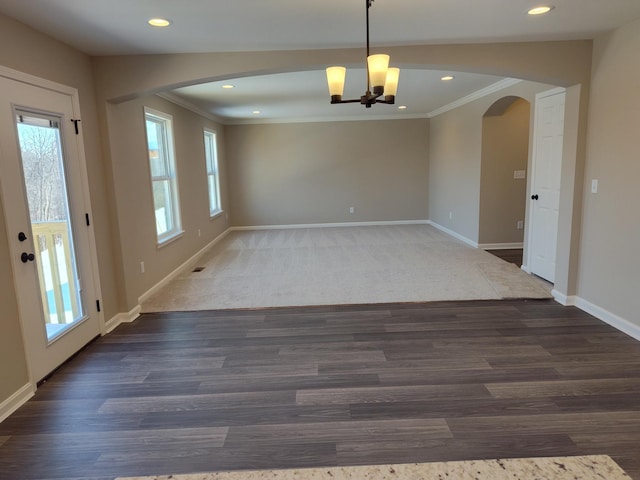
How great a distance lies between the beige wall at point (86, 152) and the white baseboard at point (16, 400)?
32mm

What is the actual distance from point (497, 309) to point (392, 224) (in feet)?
17.7

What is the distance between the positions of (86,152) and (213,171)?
15.4 feet

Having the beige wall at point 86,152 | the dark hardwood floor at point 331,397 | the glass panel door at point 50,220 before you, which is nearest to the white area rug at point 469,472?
the dark hardwood floor at point 331,397

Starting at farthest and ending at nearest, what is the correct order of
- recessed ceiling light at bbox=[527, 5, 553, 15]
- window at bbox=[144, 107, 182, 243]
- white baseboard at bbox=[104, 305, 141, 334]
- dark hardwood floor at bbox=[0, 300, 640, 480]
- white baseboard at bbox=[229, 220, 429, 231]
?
1. white baseboard at bbox=[229, 220, 429, 231]
2. window at bbox=[144, 107, 182, 243]
3. white baseboard at bbox=[104, 305, 141, 334]
4. recessed ceiling light at bbox=[527, 5, 553, 15]
5. dark hardwood floor at bbox=[0, 300, 640, 480]

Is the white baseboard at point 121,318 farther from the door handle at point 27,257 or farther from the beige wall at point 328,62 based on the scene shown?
the beige wall at point 328,62

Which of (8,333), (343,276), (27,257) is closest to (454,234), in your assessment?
(343,276)

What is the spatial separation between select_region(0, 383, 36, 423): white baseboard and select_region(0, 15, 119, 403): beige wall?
32mm

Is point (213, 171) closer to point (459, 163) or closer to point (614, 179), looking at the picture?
point (459, 163)

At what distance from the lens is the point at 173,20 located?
8.87ft

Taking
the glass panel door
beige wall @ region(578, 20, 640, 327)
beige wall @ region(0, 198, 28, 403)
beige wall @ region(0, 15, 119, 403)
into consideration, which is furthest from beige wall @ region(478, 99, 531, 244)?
beige wall @ region(0, 198, 28, 403)

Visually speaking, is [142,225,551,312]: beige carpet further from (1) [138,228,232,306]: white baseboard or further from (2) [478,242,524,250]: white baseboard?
(2) [478,242,524,250]: white baseboard

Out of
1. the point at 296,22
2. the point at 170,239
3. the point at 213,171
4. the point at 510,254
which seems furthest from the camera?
the point at 213,171

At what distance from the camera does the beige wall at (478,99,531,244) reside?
6.02 m

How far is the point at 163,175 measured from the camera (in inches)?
206
